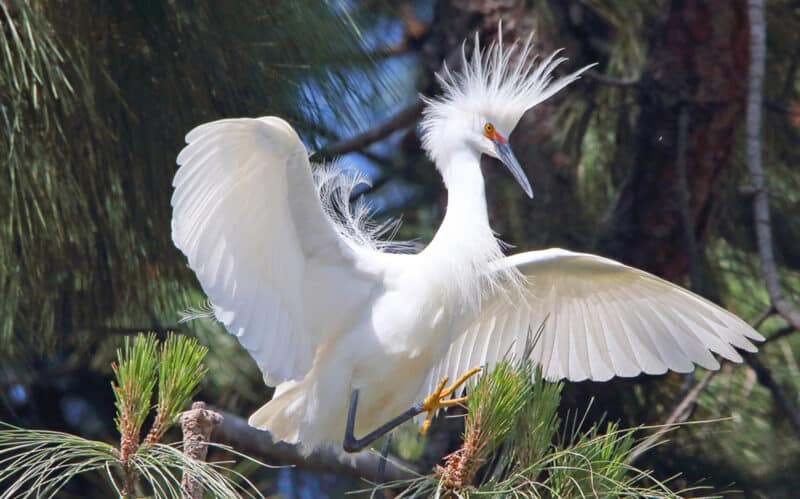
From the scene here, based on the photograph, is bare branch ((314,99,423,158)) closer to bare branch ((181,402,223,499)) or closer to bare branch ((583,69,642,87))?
bare branch ((583,69,642,87))

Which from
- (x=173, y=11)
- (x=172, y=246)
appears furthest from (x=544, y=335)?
(x=173, y=11)

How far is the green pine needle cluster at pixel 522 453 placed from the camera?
3.80 feet

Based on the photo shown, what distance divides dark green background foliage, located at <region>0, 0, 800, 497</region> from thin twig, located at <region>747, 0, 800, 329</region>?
7.7 inches

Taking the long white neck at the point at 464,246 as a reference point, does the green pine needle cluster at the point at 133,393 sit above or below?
below

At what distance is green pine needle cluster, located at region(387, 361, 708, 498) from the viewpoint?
3.80 feet

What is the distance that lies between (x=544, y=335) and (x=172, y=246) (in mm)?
695

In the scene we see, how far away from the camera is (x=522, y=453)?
47.6 inches

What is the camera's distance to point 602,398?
247cm

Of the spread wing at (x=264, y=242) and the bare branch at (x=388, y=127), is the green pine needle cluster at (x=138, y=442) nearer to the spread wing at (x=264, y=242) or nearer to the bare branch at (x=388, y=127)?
the spread wing at (x=264, y=242)

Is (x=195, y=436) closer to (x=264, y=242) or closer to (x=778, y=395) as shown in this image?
(x=264, y=242)

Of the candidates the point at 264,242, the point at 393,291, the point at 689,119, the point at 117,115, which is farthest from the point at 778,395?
the point at 117,115

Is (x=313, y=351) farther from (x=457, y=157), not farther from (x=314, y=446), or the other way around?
(x=457, y=157)

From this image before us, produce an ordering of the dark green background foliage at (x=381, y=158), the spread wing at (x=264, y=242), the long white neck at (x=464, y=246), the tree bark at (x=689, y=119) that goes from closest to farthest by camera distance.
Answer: the spread wing at (x=264, y=242) → the dark green background foliage at (x=381, y=158) → the long white neck at (x=464, y=246) → the tree bark at (x=689, y=119)

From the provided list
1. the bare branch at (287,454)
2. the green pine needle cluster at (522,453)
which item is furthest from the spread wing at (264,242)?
the green pine needle cluster at (522,453)
